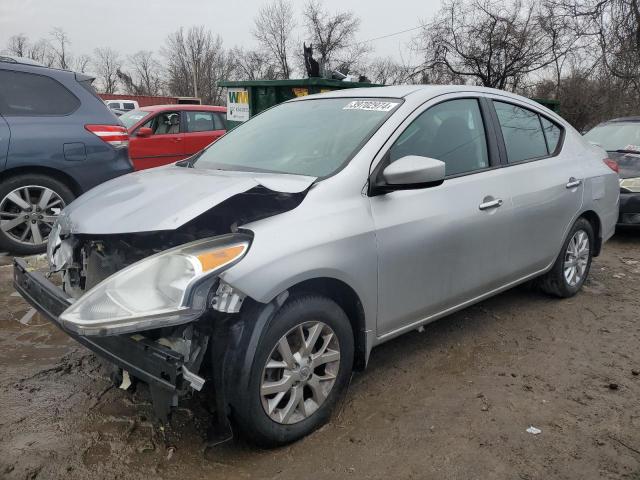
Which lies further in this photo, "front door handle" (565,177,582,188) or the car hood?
the car hood

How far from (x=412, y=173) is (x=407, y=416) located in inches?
48.1

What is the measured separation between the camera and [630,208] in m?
6.42

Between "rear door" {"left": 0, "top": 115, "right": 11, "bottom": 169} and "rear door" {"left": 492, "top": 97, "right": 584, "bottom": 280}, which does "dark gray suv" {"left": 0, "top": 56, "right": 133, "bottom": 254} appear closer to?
"rear door" {"left": 0, "top": 115, "right": 11, "bottom": 169}

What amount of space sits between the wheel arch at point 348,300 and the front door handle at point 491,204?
111 cm

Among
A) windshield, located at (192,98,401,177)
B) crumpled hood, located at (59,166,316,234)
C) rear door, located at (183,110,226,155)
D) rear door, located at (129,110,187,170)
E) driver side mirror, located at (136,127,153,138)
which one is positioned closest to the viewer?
crumpled hood, located at (59,166,316,234)

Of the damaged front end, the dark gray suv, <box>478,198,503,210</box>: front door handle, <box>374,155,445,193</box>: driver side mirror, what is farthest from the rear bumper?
the dark gray suv

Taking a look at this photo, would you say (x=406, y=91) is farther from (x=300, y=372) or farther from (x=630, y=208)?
(x=630, y=208)

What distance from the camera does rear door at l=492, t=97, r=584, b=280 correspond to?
3562 millimetres

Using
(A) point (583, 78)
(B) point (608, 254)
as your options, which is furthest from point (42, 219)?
(A) point (583, 78)

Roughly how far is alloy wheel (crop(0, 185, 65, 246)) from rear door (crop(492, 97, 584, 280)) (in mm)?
3954

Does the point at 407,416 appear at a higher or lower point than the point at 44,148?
lower

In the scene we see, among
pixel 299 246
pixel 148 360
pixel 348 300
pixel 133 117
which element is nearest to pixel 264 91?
pixel 133 117

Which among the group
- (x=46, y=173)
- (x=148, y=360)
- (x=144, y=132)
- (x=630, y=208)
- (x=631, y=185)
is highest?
(x=144, y=132)

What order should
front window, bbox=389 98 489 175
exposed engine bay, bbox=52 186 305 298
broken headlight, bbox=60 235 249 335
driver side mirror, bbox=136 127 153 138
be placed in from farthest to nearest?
driver side mirror, bbox=136 127 153 138, front window, bbox=389 98 489 175, exposed engine bay, bbox=52 186 305 298, broken headlight, bbox=60 235 249 335
